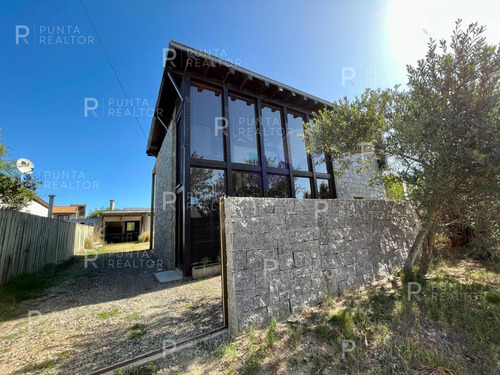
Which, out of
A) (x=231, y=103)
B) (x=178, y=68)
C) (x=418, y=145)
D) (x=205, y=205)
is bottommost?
(x=205, y=205)

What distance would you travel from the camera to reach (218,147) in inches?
238

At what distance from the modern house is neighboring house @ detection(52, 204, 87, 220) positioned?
1061 centimetres

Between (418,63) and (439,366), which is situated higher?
(418,63)

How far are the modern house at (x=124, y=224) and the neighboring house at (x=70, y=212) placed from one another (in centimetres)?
1061

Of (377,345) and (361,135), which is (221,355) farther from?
(361,135)

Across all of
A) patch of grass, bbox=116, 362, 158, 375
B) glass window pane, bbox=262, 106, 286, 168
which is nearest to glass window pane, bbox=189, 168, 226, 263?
glass window pane, bbox=262, 106, 286, 168

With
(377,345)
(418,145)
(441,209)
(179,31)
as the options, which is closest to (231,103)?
(179,31)

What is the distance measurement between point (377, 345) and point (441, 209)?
10.0ft

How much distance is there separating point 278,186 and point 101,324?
5.37 meters

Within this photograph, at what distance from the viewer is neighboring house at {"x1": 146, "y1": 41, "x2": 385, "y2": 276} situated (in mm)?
5531

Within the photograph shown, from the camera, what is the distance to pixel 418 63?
11.6 ft

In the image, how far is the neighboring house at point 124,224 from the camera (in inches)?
677

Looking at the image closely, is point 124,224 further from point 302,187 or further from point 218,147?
point 302,187

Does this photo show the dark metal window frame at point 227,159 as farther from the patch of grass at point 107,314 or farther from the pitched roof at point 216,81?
the patch of grass at point 107,314
